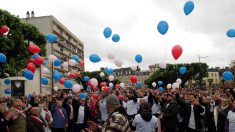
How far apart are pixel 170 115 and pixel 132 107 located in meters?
3.31

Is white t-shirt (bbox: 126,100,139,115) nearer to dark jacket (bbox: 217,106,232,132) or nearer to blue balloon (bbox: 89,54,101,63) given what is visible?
blue balloon (bbox: 89,54,101,63)

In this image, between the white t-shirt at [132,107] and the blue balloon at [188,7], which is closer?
the blue balloon at [188,7]

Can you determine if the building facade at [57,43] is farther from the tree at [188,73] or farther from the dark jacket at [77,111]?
the dark jacket at [77,111]

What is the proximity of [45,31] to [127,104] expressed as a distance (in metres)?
59.2

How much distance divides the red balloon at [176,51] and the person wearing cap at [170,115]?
12.6ft

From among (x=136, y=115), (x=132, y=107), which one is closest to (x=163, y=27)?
(x=132, y=107)

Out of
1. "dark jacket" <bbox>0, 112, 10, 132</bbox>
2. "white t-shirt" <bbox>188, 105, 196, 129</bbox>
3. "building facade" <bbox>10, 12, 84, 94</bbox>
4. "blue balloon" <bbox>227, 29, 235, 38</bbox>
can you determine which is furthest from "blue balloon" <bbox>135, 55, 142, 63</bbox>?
"building facade" <bbox>10, 12, 84, 94</bbox>

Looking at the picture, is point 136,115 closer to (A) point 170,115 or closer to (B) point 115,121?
(B) point 115,121

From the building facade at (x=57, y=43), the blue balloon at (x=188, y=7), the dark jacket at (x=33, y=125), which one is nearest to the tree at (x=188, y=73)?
the building facade at (x=57, y=43)

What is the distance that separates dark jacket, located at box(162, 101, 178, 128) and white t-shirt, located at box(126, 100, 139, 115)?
115 inches

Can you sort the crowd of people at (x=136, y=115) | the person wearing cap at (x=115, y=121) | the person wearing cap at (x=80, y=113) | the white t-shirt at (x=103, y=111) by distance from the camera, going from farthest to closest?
the white t-shirt at (x=103, y=111) → the person wearing cap at (x=80, y=113) → the crowd of people at (x=136, y=115) → the person wearing cap at (x=115, y=121)

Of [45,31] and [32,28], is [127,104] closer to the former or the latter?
[32,28]

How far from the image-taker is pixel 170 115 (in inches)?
416

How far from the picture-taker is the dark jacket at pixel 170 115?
10539 mm
